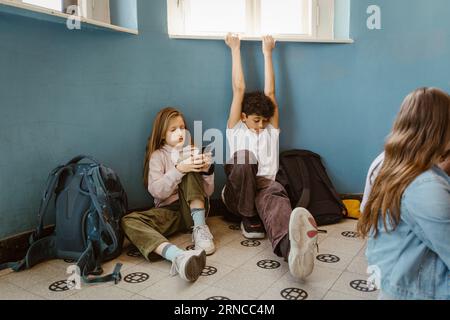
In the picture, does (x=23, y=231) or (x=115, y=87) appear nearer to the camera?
(x=23, y=231)

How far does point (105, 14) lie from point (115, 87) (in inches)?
16.1

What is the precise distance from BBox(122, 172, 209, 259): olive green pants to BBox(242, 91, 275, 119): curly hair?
19.6 inches

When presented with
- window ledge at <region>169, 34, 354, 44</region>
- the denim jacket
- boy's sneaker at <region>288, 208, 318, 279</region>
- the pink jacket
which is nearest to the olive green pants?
the pink jacket

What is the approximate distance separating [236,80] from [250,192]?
2.20 feet

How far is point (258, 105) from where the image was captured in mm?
2154

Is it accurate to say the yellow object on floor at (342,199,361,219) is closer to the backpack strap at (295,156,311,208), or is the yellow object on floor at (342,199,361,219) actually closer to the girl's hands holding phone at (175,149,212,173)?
the backpack strap at (295,156,311,208)

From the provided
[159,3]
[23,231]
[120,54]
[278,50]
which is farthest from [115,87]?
[278,50]

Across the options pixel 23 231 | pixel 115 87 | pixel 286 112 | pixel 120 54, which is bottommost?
pixel 23 231

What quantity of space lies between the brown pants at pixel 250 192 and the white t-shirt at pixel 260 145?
71 mm

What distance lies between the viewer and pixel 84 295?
1.39m

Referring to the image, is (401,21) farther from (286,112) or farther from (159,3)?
(159,3)

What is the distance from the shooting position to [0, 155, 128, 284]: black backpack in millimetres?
1643

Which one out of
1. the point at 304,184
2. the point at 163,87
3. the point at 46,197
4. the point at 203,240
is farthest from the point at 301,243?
the point at 163,87

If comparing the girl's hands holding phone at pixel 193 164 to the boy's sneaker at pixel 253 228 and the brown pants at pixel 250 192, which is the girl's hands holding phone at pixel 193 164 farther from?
the boy's sneaker at pixel 253 228
